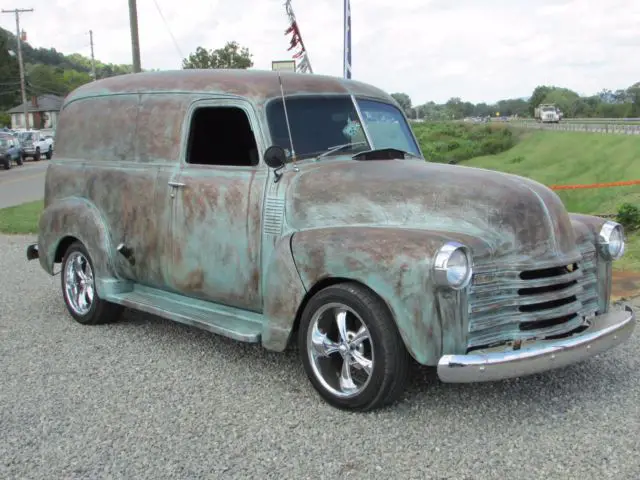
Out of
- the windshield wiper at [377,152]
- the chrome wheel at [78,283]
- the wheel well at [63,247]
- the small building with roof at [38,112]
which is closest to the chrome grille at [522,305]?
the windshield wiper at [377,152]

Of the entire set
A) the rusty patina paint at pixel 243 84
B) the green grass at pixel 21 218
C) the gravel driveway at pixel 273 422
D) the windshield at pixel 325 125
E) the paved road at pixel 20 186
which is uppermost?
the rusty patina paint at pixel 243 84

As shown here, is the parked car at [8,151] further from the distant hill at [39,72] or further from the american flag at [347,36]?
the american flag at [347,36]

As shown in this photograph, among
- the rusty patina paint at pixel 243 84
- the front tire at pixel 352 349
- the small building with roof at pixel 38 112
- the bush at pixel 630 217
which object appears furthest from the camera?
the small building with roof at pixel 38 112

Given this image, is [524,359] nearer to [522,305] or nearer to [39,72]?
[522,305]

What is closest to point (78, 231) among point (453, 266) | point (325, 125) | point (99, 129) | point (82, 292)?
point (82, 292)

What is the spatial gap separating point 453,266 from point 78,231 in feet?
12.1

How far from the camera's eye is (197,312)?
17.1 feet

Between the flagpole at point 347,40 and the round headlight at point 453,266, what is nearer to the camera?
the round headlight at point 453,266

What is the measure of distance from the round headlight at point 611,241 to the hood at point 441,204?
0.39 meters

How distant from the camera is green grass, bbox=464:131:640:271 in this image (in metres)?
11.6

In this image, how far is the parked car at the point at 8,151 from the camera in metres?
34.5

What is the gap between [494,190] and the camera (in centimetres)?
420

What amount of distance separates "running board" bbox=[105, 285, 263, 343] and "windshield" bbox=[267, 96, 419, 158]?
1.20 metres

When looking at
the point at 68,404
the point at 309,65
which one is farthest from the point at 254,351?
the point at 309,65
